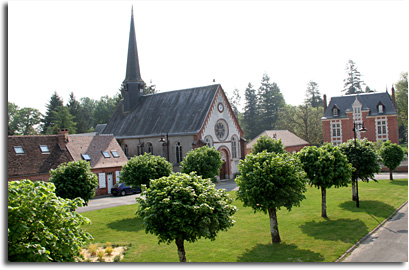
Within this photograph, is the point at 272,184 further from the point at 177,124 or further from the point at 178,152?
the point at 177,124

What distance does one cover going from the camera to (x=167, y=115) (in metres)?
36.4

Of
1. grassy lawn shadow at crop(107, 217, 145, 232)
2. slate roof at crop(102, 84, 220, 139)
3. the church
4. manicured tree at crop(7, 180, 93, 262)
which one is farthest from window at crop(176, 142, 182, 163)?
manicured tree at crop(7, 180, 93, 262)

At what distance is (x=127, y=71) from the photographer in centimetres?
3891

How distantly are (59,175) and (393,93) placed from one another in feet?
47.6

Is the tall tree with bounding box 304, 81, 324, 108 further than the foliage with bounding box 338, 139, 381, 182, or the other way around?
the foliage with bounding box 338, 139, 381, 182

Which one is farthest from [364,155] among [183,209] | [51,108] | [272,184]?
[51,108]

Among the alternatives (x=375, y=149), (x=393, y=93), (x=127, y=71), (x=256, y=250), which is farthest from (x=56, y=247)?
(x=127, y=71)

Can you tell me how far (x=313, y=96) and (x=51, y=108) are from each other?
10595mm

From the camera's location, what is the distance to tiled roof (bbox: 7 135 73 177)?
17453mm

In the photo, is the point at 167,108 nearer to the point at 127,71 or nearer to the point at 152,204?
the point at 127,71

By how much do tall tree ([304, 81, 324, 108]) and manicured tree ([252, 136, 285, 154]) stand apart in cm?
872

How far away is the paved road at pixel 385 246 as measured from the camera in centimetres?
932

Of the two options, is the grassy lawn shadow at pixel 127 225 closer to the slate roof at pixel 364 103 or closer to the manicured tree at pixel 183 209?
the manicured tree at pixel 183 209

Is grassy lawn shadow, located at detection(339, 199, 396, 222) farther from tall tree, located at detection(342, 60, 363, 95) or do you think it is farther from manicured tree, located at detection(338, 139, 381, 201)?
tall tree, located at detection(342, 60, 363, 95)
